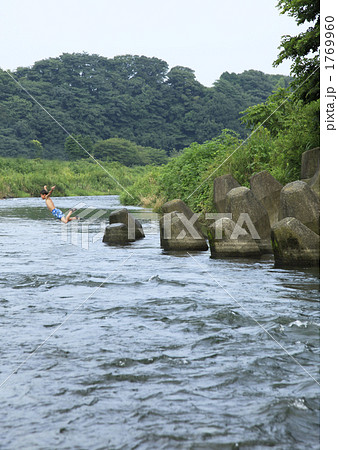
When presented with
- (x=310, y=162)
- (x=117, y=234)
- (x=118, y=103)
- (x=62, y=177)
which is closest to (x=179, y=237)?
(x=117, y=234)

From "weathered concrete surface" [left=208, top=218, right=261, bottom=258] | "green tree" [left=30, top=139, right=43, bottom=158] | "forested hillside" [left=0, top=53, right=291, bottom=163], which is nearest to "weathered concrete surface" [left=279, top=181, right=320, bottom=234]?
"weathered concrete surface" [left=208, top=218, right=261, bottom=258]

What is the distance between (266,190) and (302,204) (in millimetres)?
3815

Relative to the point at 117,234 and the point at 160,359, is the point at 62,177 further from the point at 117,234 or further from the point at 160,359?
the point at 160,359

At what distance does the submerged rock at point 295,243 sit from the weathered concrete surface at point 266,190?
4855 mm

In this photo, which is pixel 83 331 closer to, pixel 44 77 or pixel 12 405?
pixel 12 405

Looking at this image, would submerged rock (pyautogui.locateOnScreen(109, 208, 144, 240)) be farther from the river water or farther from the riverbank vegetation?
the riverbank vegetation

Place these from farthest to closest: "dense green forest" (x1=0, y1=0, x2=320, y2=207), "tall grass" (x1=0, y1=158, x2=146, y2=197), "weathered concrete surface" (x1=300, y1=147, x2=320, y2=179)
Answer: "dense green forest" (x1=0, y1=0, x2=320, y2=207)
"tall grass" (x1=0, y1=158, x2=146, y2=197)
"weathered concrete surface" (x1=300, y1=147, x2=320, y2=179)

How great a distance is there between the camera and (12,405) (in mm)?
5535

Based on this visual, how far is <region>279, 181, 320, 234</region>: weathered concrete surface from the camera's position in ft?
44.6

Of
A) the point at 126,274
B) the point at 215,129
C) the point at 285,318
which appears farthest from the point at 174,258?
the point at 215,129

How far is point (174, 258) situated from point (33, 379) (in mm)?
8934

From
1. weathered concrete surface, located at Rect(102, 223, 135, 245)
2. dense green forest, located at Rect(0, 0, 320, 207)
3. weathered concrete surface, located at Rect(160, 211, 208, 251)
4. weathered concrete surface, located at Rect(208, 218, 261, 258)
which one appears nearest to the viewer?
weathered concrete surface, located at Rect(208, 218, 261, 258)

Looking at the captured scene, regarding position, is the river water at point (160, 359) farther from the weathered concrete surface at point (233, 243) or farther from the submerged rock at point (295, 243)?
the weathered concrete surface at point (233, 243)

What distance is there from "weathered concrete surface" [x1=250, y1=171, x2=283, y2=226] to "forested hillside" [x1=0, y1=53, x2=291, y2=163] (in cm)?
6828
